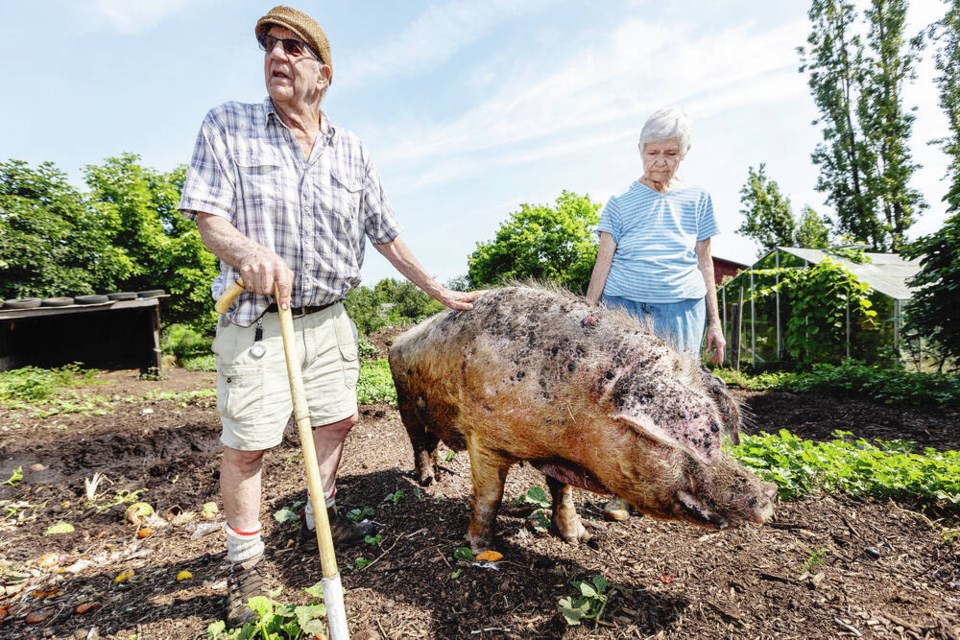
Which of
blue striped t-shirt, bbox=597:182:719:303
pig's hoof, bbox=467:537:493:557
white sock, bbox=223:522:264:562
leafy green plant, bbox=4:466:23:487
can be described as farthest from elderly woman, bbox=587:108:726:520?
leafy green plant, bbox=4:466:23:487

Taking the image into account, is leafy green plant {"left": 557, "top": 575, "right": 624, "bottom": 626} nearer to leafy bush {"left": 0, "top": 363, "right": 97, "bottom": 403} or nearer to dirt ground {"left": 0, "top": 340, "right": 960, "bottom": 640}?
dirt ground {"left": 0, "top": 340, "right": 960, "bottom": 640}

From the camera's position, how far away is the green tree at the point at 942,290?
8094mm

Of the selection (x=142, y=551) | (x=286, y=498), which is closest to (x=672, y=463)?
(x=286, y=498)

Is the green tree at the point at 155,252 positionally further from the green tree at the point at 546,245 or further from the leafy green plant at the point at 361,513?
the leafy green plant at the point at 361,513

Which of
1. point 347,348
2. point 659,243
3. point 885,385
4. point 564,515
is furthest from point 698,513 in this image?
point 885,385

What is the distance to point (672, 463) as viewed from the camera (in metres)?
1.97

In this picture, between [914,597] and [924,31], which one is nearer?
[914,597]

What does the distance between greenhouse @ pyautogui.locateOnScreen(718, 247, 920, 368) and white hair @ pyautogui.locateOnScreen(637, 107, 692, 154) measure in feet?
30.7

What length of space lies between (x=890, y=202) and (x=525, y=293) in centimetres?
2999

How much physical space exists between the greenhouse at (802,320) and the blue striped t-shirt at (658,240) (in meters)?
8.97

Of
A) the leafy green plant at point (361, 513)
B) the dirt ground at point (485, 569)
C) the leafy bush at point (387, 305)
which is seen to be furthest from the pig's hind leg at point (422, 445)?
the leafy bush at point (387, 305)

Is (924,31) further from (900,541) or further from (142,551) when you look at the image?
(142,551)

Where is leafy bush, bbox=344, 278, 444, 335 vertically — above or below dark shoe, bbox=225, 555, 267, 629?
above

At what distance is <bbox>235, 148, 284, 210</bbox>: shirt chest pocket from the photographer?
2.36m
